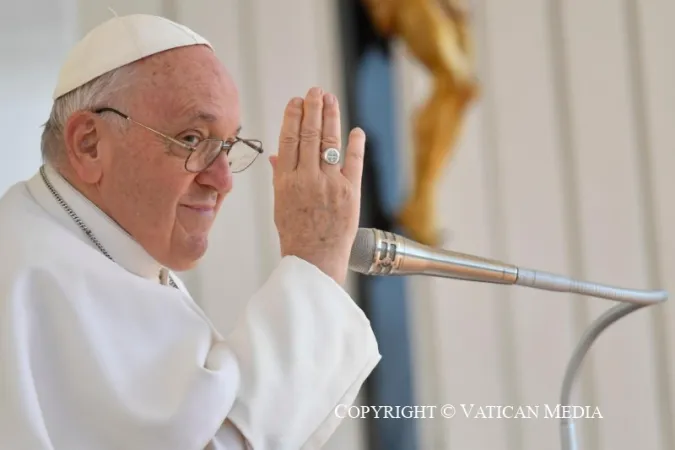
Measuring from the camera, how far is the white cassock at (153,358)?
3.13ft

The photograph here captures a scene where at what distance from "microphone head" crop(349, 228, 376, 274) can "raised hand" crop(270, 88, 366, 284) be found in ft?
0.05

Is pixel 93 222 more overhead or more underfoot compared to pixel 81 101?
more underfoot

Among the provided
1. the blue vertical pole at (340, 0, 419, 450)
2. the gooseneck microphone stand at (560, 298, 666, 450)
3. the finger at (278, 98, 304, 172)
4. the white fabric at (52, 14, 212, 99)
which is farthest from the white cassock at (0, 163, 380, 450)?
the blue vertical pole at (340, 0, 419, 450)

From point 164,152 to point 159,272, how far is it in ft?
0.66

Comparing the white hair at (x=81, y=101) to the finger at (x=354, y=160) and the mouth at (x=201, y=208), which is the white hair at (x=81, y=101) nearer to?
the mouth at (x=201, y=208)

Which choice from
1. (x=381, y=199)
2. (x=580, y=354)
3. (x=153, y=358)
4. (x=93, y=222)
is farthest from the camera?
(x=381, y=199)

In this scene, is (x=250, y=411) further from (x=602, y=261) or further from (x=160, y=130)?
(x=602, y=261)

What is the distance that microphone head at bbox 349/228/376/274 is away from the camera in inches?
42.3

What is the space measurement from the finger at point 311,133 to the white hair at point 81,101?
0.27m

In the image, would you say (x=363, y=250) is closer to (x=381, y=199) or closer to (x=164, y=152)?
(x=164, y=152)

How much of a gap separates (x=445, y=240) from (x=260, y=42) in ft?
A: 2.30

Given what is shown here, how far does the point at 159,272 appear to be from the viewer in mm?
1274

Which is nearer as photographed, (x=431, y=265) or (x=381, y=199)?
(x=431, y=265)

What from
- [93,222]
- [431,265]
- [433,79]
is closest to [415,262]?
[431,265]
